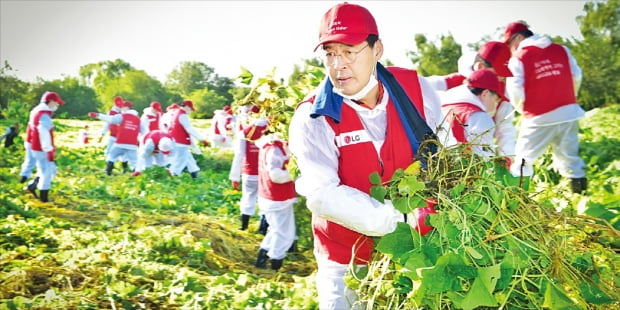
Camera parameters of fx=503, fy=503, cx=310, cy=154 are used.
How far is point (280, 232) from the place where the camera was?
576 cm

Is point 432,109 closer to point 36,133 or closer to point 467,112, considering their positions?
point 467,112

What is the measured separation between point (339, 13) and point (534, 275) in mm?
1231

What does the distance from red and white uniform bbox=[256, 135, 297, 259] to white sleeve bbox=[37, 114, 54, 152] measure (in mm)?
4775

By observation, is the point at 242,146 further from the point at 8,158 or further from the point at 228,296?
the point at 8,158

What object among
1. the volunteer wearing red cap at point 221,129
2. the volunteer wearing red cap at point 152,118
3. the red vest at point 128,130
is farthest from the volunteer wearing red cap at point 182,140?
the volunteer wearing red cap at point 152,118

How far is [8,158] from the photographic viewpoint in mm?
12445

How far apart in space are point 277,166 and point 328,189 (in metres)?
3.58

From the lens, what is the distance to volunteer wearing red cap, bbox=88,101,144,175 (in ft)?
41.8

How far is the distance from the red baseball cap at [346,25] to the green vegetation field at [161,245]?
975 millimetres

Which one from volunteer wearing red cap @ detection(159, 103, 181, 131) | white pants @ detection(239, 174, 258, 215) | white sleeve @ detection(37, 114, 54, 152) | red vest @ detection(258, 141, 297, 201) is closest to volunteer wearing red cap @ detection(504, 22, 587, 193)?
red vest @ detection(258, 141, 297, 201)

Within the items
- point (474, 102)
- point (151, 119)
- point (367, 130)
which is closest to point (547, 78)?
point (474, 102)

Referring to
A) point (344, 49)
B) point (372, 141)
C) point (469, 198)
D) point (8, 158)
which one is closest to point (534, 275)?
point (469, 198)

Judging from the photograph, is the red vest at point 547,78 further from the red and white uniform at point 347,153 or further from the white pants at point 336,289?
the white pants at point 336,289

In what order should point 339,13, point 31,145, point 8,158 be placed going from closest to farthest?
point 339,13 → point 31,145 → point 8,158
